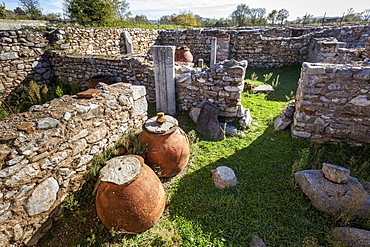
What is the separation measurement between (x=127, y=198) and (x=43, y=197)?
0.97 m

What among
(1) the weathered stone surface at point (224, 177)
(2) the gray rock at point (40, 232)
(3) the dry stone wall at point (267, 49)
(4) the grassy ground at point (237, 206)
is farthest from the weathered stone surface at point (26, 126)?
(3) the dry stone wall at point (267, 49)

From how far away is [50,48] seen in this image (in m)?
6.80

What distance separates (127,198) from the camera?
7.35ft

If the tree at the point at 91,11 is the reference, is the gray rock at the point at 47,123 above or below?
below

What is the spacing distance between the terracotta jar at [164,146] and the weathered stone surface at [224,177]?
0.64 meters

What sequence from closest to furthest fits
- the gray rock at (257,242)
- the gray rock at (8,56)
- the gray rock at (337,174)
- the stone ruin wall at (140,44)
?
the gray rock at (257,242), the gray rock at (337,174), the gray rock at (8,56), the stone ruin wall at (140,44)

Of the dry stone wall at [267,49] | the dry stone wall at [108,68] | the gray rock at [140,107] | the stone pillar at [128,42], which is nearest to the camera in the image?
the gray rock at [140,107]

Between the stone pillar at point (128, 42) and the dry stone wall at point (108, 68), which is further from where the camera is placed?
the stone pillar at point (128, 42)

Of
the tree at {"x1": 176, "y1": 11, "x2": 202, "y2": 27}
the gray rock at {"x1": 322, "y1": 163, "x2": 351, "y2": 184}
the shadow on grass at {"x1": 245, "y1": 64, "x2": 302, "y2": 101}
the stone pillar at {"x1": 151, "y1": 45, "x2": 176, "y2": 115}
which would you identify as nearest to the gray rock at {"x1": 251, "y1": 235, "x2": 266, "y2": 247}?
the gray rock at {"x1": 322, "y1": 163, "x2": 351, "y2": 184}

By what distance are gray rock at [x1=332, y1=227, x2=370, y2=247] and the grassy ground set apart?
0.12 metres

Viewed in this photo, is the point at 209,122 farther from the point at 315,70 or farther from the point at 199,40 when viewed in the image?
the point at 199,40

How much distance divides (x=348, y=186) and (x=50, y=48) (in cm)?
893

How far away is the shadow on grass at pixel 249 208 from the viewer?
247 cm

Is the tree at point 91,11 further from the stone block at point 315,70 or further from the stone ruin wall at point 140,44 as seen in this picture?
the stone block at point 315,70
